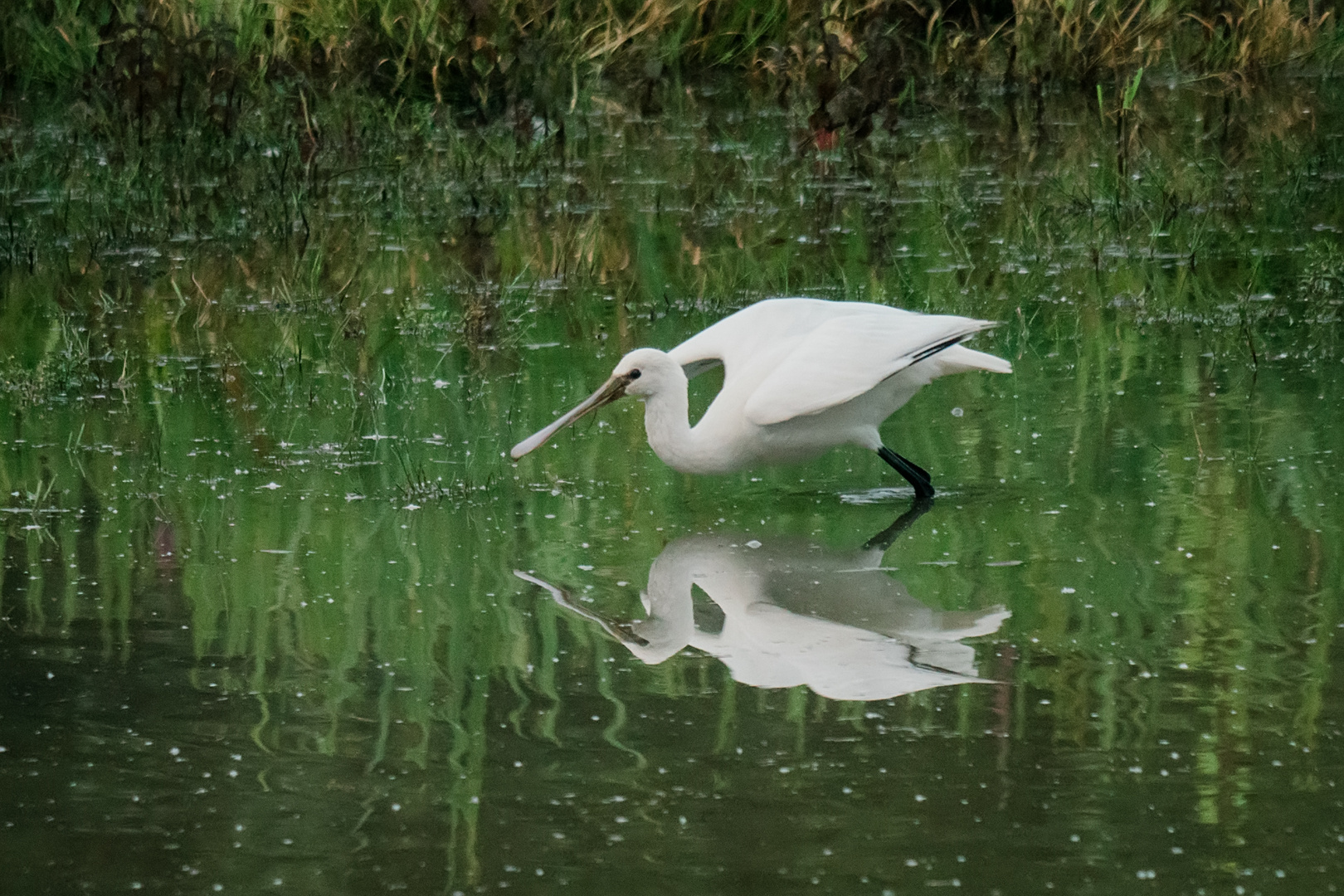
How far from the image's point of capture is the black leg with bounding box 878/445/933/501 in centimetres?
627

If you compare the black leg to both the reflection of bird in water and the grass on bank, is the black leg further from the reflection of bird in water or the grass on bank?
the grass on bank

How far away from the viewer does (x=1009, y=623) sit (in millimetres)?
5078

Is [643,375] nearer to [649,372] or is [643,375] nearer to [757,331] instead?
[649,372]

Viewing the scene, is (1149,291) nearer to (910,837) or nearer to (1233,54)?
(910,837)

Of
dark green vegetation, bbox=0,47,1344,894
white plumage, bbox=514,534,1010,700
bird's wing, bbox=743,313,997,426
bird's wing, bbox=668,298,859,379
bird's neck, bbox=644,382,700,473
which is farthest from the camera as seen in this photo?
bird's wing, bbox=668,298,859,379

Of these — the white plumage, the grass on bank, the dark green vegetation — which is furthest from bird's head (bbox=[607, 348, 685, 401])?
the grass on bank

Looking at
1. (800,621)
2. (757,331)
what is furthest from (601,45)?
(800,621)

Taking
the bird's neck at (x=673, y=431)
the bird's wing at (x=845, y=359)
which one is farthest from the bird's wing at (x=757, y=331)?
the bird's neck at (x=673, y=431)

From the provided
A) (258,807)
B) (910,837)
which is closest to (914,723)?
(910,837)

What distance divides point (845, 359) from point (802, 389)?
6.6 inches

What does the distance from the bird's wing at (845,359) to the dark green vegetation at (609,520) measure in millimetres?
330

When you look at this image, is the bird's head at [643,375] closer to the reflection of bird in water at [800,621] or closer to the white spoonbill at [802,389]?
the white spoonbill at [802,389]

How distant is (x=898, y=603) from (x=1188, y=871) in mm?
1653

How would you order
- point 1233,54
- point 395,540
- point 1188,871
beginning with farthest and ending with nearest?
point 1233,54 → point 395,540 → point 1188,871
